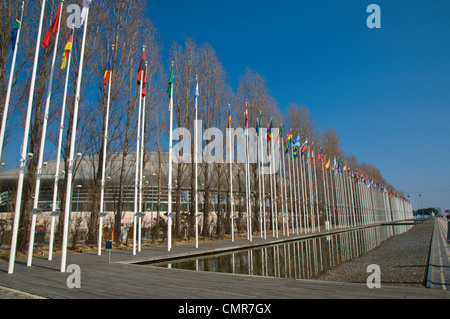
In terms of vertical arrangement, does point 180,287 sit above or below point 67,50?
below

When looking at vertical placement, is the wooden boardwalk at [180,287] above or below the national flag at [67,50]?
below

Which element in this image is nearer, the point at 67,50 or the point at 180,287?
the point at 180,287

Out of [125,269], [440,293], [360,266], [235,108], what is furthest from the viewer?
[235,108]

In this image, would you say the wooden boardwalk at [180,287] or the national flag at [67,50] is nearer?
the wooden boardwalk at [180,287]

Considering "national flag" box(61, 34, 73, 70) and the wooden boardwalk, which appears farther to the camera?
"national flag" box(61, 34, 73, 70)

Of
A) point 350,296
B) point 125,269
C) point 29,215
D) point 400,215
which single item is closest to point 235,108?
point 29,215

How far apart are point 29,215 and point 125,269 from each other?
7.85m

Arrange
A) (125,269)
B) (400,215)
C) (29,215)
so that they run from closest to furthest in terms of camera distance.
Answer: (125,269), (29,215), (400,215)

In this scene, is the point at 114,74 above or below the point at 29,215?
above

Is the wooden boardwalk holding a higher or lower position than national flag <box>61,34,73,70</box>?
lower
